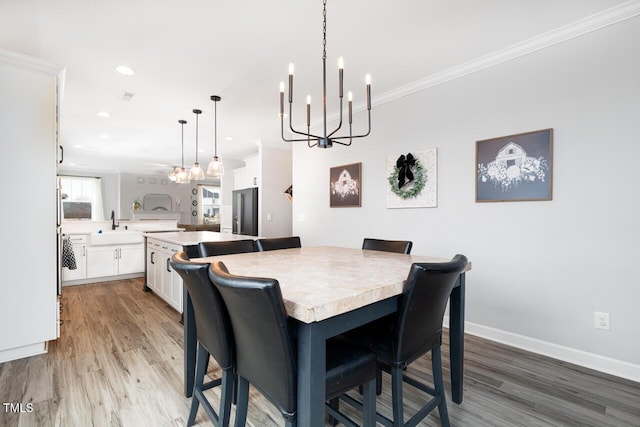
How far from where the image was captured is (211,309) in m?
1.19

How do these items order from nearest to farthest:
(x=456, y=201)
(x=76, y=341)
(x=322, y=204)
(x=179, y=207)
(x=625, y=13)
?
(x=625, y=13)
(x=76, y=341)
(x=456, y=201)
(x=322, y=204)
(x=179, y=207)

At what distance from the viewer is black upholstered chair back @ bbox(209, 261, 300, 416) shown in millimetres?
872

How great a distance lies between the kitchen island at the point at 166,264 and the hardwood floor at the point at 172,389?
54 cm

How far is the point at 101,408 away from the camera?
1.72 metres

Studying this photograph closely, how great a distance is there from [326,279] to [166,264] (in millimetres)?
2861

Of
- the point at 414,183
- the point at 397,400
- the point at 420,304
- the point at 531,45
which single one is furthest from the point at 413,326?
the point at 531,45

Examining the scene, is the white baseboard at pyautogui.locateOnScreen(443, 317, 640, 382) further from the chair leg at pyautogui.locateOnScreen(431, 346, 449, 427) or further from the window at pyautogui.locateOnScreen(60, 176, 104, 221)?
the window at pyautogui.locateOnScreen(60, 176, 104, 221)

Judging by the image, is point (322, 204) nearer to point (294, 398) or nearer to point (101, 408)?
point (101, 408)

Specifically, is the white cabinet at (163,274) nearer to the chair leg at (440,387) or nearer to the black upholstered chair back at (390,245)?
the black upholstered chair back at (390,245)

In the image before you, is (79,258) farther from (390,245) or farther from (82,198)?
(82,198)

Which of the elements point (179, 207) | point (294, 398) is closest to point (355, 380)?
point (294, 398)

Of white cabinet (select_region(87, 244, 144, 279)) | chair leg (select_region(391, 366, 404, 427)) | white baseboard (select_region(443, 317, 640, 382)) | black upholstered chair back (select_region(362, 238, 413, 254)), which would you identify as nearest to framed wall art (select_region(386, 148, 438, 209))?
black upholstered chair back (select_region(362, 238, 413, 254))

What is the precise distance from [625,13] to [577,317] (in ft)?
6.93

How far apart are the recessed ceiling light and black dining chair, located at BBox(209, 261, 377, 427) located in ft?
8.76
